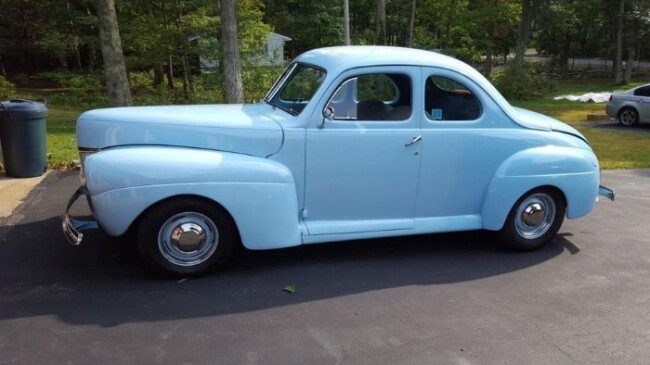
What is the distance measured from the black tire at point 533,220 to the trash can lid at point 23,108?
19.8ft

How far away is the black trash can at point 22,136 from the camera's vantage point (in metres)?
7.49

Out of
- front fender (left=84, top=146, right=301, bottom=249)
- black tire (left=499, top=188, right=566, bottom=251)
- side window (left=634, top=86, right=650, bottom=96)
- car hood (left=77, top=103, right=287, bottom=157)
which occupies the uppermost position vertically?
car hood (left=77, top=103, right=287, bottom=157)

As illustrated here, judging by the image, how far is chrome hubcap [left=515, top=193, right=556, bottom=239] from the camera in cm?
544

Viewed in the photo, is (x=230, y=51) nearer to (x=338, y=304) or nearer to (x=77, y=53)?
(x=338, y=304)

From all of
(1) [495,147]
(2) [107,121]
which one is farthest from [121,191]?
(1) [495,147]

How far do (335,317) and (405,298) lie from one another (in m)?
0.65

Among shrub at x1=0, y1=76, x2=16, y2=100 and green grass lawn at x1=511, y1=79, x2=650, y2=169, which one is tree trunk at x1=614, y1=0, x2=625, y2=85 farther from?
shrub at x1=0, y1=76, x2=16, y2=100

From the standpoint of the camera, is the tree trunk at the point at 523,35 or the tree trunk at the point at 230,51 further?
the tree trunk at the point at 523,35

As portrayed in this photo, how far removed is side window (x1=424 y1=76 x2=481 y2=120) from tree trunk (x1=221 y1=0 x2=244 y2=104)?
28.9 ft

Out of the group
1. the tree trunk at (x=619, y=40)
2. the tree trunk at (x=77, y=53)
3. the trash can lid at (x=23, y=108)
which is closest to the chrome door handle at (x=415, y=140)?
the trash can lid at (x=23, y=108)

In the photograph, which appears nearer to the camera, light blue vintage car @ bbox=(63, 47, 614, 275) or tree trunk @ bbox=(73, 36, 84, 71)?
light blue vintage car @ bbox=(63, 47, 614, 275)

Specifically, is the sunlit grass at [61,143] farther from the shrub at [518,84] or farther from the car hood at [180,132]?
the shrub at [518,84]

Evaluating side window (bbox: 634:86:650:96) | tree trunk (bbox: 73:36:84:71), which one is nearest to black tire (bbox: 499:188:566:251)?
side window (bbox: 634:86:650:96)

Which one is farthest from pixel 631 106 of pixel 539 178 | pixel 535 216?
pixel 539 178
